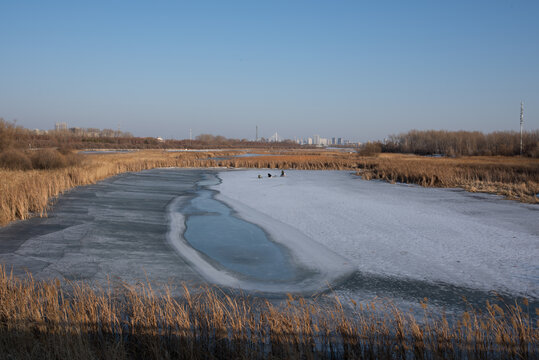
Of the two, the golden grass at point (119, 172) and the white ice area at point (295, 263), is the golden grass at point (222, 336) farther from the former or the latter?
the golden grass at point (119, 172)

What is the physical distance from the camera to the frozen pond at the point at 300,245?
5.48m

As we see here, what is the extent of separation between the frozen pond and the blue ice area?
2cm

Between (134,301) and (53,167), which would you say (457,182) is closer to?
(134,301)

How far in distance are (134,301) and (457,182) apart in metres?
16.9

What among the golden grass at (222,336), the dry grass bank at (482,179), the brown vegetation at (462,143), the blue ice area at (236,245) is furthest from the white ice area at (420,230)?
the brown vegetation at (462,143)

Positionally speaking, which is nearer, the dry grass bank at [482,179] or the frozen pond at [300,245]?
A: the frozen pond at [300,245]

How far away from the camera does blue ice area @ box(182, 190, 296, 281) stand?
20.4ft

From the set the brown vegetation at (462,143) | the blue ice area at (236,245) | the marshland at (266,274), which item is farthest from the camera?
the brown vegetation at (462,143)

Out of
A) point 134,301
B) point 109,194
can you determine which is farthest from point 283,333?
point 109,194

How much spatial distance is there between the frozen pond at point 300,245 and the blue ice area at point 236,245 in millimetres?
24

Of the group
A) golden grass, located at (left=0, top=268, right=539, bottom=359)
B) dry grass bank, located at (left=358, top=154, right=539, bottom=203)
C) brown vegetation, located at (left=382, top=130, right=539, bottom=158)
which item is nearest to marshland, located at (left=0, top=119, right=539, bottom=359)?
golden grass, located at (left=0, top=268, right=539, bottom=359)

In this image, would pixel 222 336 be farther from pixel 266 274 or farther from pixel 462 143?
pixel 462 143

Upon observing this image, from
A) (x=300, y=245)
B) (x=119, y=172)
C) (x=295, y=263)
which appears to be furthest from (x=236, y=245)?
(x=119, y=172)

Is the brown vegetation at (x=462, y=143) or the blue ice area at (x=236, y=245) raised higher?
the brown vegetation at (x=462, y=143)
